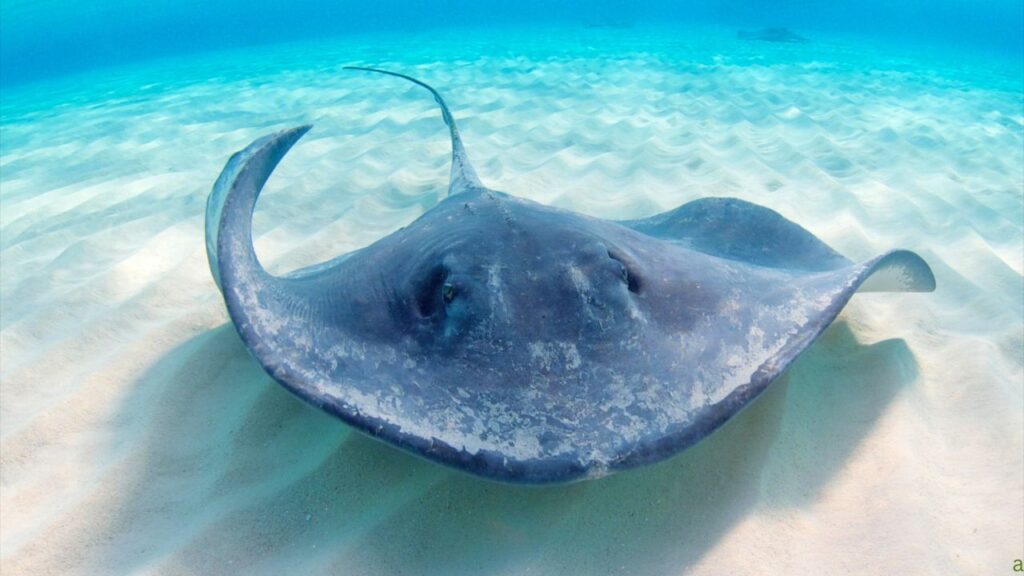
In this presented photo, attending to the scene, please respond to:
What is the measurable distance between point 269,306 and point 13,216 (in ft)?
19.7

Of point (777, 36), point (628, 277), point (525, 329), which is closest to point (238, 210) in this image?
point (525, 329)

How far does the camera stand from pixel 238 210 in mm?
2365

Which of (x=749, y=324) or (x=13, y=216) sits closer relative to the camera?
(x=749, y=324)

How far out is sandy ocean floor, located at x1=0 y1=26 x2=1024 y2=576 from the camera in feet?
6.79

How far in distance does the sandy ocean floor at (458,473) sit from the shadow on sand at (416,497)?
1 centimetres

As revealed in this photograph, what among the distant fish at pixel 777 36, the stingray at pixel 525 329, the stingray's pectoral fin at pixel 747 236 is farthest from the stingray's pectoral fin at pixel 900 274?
the distant fish at pixel 777 36

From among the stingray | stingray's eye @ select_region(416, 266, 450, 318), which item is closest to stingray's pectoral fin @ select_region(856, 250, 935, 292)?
the stingray

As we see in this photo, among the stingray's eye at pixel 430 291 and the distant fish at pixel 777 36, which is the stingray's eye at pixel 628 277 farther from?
the distant fish at pixel 777 36

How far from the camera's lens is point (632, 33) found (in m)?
27.2

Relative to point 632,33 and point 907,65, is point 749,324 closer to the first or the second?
point 907,65

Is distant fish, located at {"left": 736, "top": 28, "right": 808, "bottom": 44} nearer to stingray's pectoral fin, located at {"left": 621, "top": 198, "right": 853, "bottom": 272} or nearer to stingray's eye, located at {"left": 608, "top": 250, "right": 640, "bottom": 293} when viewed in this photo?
stingray's pectoral fin, located at {"left": 621, "top": 198, "right": 853, "bottom": 272}

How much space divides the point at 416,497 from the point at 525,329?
899mm

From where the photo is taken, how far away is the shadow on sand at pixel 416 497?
2041 mm

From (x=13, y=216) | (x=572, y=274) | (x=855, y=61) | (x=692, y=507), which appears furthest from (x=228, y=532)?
(x=855, y=61)
